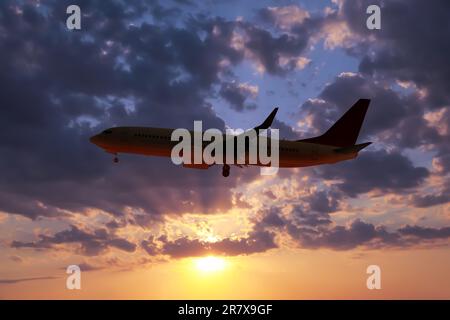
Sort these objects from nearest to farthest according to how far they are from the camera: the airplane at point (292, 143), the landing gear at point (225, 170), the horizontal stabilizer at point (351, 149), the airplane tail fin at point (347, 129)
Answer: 1. the airplane at point (292, 143)
2. the horizontal stabilizer at point (351, 149)
3. the landing gear at point (225, 170)
4. the airplane tail fin at point (347, 129)

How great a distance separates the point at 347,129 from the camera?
4296 inches

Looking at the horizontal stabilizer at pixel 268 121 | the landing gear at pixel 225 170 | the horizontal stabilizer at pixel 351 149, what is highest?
the horizontal stabilizer at pixel 268 121

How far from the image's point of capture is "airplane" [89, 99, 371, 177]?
8700 centimetres

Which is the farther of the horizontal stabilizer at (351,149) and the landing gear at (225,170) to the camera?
the landing gear at (225,170)

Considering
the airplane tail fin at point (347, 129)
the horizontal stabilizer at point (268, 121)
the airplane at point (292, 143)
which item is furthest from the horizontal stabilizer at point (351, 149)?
the horizontal stabilizer at point (268, 121)

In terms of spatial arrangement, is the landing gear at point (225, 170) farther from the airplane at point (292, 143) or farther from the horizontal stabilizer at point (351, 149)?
the horizontal stabilizer at point (351, 149)

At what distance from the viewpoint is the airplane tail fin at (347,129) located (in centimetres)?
10744

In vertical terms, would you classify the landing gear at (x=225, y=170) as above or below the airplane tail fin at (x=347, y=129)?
below

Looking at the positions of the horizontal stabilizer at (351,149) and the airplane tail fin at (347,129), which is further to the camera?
the airplane tail fin at (347,129)

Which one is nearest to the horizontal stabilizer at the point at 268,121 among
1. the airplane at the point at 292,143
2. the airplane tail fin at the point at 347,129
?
the airplane at the point at 292,143

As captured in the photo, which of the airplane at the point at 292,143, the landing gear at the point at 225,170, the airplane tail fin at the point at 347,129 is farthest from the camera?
the airplane tail fin at the point at 347,129

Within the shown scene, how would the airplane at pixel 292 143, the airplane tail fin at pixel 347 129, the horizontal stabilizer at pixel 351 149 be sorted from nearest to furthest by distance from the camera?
the airplane at pixel 292 143, the horizontal stabilizer at pixel 351 149, the airplane tail fin at pixel 347 129
